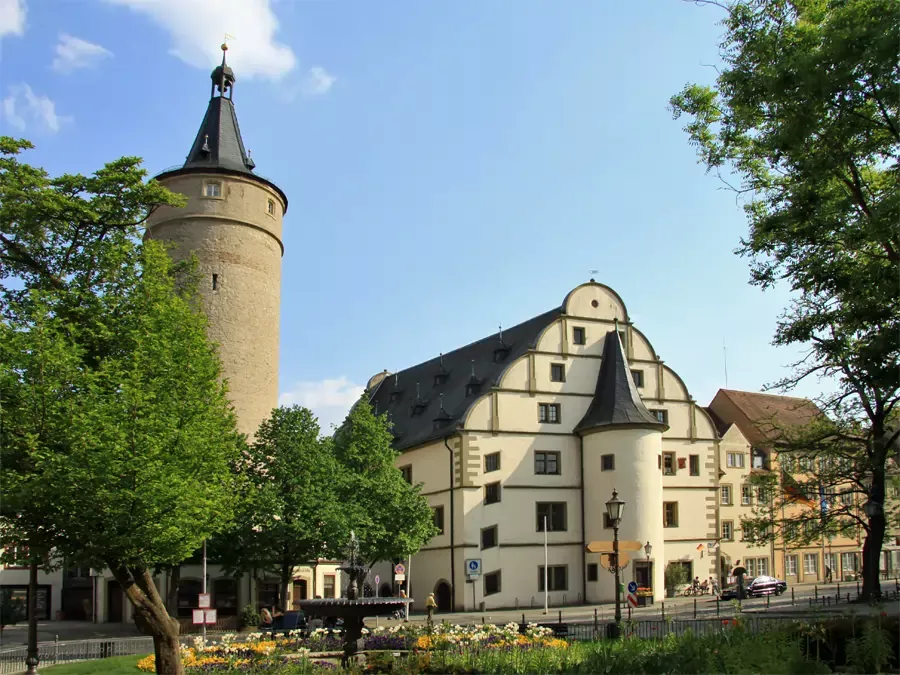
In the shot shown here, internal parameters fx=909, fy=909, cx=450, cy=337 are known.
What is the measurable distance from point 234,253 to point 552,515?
69.2ft

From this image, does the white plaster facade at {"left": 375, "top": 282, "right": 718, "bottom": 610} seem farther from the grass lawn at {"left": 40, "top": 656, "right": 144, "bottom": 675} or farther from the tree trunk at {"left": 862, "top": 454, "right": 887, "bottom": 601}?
the grass lawn at {"left": 40, "top": 656, "right": 144, "bottom": 675}

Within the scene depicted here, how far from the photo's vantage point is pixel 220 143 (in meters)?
46.9

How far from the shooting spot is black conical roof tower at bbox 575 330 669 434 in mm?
46812

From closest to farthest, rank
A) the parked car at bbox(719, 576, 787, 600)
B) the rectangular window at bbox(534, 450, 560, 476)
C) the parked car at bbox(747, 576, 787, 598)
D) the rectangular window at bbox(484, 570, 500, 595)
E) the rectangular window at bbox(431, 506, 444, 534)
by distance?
the rectangular window at bbox(484, 570, 500, 595) < the parked car at bbox(719, 576, 787, 600) < the parked car at bbox(747, 576, 787, 598) < the rectangular window at bbox(431, 506, 444, 534) < the rectangular window at bbox(534, 450, 560, 476)

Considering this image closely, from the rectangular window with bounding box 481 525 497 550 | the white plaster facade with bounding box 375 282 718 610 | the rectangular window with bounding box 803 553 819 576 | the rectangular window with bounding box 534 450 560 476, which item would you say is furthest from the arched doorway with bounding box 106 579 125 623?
the rectangular window with bounding box 803 553 819 576

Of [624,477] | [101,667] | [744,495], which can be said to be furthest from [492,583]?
[101,667]

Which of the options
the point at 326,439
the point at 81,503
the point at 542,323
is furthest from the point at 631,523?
the point at 81,503

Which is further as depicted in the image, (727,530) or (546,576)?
(727,530)

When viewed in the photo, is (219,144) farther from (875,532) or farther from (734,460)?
(734,460)

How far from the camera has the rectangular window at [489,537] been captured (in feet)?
151

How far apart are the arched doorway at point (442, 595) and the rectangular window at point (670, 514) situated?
41.3 ft

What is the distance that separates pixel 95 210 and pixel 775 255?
19010 millimetres

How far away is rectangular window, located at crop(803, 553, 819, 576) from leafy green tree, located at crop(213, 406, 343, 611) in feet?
132

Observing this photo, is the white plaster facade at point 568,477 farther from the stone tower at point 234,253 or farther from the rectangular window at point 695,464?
the stone tower at point 234,253
